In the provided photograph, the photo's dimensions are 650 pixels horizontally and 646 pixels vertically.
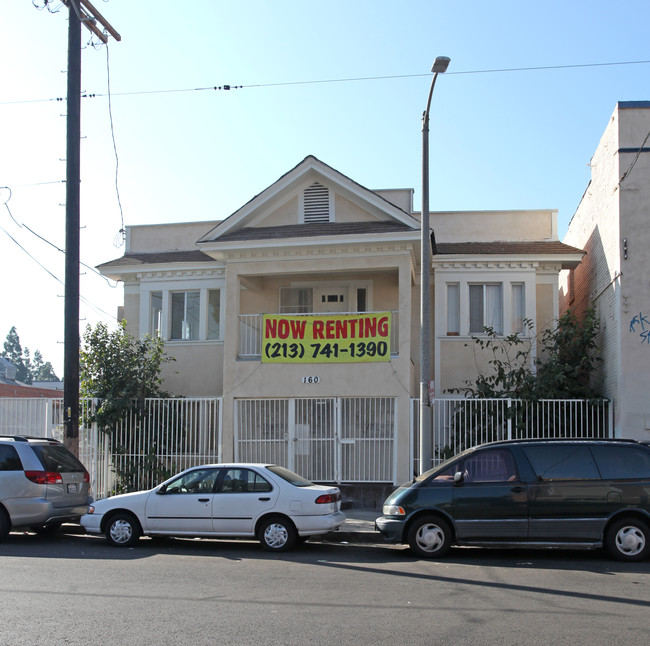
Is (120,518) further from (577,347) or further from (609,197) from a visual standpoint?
(609,197)

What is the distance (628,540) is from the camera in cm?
965

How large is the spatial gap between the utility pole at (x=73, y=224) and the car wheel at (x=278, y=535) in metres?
5.14

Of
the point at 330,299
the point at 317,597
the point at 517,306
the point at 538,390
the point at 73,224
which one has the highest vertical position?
the point at 73,224

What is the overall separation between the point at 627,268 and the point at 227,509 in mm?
8777

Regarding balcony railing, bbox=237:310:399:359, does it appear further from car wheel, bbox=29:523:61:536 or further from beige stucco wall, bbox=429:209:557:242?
car wheel, bbox=29:523:61:536

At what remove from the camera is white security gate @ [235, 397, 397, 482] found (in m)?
15.6

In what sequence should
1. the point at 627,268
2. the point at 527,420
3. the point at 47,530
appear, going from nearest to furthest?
the point at 47,530
the point at 627,268
the point at 527,420

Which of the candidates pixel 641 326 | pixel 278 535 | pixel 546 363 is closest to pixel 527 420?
pixel 546 363

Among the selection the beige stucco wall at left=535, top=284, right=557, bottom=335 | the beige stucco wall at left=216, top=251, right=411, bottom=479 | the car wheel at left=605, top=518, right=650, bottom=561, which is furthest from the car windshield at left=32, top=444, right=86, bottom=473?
the beige stucco wall at left=535, top=284, right=557, bottom=335

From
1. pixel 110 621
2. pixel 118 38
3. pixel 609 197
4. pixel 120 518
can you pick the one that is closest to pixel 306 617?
pixel 110 621

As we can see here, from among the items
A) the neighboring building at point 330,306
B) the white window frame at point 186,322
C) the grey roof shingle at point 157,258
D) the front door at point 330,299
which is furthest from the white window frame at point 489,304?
the white window frame at point 186,322

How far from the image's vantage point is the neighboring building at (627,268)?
45.9 feet

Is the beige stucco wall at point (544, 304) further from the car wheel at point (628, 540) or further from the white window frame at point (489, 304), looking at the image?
the car wheel at point (628, 540)

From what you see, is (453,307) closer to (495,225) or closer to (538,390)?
(495,225)
